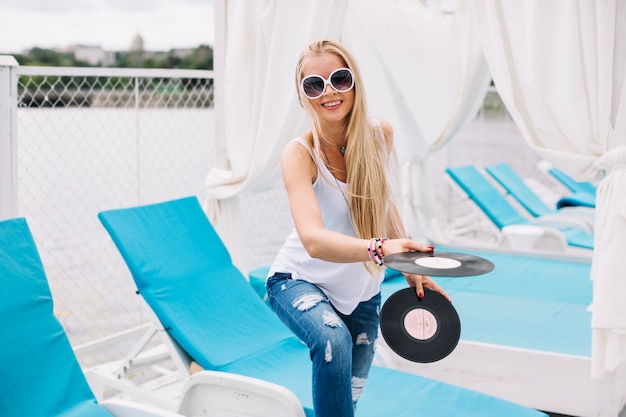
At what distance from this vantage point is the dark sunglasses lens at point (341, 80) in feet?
7.12

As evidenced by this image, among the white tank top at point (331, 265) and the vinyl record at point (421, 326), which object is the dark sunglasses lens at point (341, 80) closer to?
the white tank top at point (331, 265)

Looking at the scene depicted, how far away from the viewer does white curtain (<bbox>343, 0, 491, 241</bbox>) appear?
5102 millimetres

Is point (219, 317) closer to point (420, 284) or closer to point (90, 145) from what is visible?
point (420, 284)

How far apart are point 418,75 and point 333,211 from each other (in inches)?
135

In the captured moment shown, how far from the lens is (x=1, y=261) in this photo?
2430mm

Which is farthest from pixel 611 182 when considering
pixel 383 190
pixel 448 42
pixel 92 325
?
pixel 92 325

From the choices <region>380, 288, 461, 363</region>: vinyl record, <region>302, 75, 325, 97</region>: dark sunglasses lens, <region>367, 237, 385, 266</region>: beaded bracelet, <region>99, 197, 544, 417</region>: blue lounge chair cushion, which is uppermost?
<region>302, 75, 325, 97</region>: dark sunglasses lens

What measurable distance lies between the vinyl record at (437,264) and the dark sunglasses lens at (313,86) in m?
0.67

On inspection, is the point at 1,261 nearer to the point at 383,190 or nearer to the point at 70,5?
the point at 383,190

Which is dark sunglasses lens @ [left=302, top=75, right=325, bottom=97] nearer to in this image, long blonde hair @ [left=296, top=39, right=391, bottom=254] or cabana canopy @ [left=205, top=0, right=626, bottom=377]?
long blonde hair @ [left=296, top=39, right=391, bottom=254]

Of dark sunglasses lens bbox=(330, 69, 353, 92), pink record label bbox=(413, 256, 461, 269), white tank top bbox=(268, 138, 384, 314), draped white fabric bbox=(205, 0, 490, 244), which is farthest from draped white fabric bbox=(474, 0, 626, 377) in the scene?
pink record label bbox=(413, 256, 461, 269)

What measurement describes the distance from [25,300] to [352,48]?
3319mm

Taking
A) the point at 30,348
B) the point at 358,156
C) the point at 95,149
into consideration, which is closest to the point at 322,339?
the point at 358,156

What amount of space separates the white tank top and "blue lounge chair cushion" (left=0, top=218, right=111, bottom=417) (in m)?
0.75
